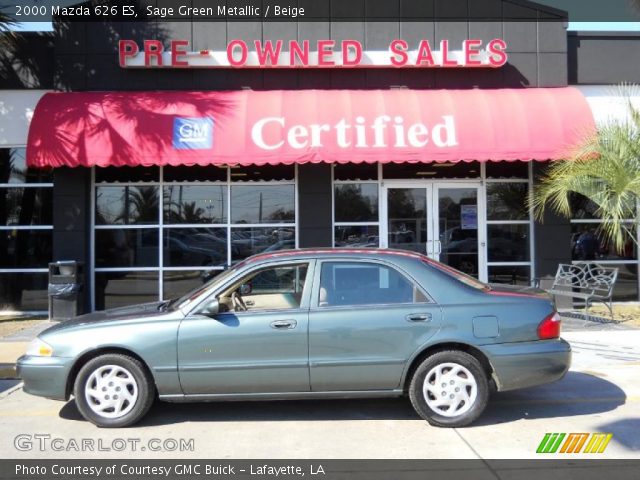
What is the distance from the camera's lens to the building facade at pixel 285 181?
38.6ft

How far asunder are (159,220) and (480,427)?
8.32 meters

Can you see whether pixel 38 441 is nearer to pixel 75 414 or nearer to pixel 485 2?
pixel 75 414

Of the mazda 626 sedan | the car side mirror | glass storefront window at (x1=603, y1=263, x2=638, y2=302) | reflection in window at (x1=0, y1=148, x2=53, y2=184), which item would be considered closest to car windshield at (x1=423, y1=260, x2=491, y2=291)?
the mazda 626 sedan

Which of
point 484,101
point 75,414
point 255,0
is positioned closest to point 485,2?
point 484,101

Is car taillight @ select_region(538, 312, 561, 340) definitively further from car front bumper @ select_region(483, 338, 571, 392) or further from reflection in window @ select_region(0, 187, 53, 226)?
reflection in window @ select_region(0, 187, 53, 226)

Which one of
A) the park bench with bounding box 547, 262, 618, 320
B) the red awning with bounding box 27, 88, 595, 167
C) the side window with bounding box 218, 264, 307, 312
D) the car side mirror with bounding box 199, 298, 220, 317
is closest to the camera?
the car side mirror with bounding box 199, 298, 220, 317

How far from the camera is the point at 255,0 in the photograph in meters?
12.0

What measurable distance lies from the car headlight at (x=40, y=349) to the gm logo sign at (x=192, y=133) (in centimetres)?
564

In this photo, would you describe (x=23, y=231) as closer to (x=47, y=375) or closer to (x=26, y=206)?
(x=26, y=206)

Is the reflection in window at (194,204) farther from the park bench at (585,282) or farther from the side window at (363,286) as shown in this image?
the side window at (363,286)

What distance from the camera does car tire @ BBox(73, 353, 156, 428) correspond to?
17.6ft

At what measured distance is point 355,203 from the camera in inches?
474

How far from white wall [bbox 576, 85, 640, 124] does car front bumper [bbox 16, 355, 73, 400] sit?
10805mm

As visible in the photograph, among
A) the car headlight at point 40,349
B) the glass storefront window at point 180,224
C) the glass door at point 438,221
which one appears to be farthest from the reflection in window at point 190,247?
the car headlight at point 40,349
